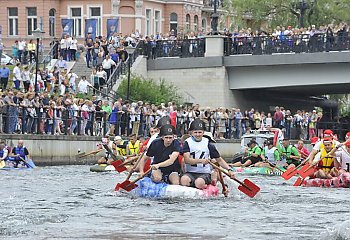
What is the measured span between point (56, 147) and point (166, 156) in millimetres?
18891

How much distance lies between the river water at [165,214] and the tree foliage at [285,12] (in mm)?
39836

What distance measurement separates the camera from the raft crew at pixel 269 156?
4166 centimetres

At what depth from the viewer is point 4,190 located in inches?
1182

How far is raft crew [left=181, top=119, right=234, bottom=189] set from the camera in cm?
2675

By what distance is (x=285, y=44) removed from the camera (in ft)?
193

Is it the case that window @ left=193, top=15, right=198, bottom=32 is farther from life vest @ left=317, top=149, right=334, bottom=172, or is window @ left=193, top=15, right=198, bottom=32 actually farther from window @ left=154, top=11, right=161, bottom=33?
life vest @ left=317, top=149, right=334, bottom=172

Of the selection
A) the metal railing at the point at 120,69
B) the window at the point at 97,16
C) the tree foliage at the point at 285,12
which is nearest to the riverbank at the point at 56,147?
the metal railing at the point at 120,69

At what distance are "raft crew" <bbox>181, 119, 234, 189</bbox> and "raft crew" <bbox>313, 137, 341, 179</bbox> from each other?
5473mm

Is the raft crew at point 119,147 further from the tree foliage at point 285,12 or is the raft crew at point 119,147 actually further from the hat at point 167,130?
the tree foliage at point 285,12

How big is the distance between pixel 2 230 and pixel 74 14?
199ft

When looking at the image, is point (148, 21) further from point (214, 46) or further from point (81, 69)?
point (81, 69)

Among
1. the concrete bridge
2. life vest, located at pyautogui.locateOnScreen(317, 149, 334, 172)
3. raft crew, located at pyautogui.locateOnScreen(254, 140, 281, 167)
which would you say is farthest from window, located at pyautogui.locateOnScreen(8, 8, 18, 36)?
life vest, located at pyautogui.locateOnScreen(317, 149, 334, 172)

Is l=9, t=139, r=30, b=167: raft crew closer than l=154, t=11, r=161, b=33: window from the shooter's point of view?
Yes

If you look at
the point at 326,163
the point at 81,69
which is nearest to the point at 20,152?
the point at 326,163
